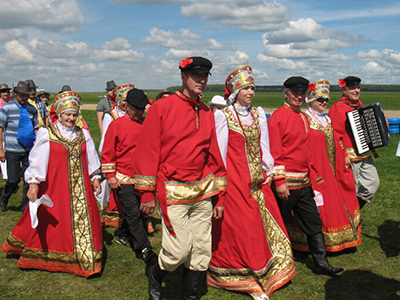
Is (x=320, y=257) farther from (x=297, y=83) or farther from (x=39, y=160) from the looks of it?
(x=39, y=160)

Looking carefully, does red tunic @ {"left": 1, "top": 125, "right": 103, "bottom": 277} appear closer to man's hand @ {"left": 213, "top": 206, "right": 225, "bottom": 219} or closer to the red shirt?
the red shirt

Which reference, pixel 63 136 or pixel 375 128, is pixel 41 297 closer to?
pixel 63 136

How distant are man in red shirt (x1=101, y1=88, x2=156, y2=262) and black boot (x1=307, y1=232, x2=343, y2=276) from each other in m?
2.03

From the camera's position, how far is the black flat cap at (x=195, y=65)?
3.54 m

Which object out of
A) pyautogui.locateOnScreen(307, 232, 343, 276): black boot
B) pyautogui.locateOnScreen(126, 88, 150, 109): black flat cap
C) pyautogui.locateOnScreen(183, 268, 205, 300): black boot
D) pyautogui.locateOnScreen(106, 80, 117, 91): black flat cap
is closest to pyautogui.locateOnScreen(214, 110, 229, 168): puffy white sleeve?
pyautogui.locateOnScreen(183, 268, 205, 300): black boot

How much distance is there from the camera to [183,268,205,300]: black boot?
3834 mm

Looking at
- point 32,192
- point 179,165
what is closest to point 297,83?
point 179,165

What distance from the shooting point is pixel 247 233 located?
4.16m

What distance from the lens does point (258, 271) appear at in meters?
4.10

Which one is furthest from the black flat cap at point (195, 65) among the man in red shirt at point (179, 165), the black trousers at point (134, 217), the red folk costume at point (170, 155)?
the black trousers at point (134, 217)

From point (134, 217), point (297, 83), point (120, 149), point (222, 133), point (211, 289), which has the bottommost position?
point (211, 289)

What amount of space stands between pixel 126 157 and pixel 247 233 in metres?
2.02

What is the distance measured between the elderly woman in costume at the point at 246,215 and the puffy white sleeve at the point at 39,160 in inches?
76.7

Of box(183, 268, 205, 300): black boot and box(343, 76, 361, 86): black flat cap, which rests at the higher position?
box(343, 76, 361, 86): black flat cap
